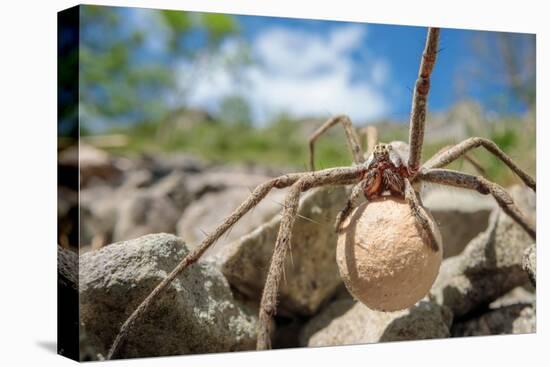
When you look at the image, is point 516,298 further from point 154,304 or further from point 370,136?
point 154,304

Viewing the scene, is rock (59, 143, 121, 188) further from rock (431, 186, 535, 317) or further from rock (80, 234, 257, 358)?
rock (431, 186, 535, 317)

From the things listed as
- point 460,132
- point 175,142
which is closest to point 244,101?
point 175,142

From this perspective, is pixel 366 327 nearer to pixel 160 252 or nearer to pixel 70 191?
pixel 160 252

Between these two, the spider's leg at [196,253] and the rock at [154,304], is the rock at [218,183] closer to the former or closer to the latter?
the rock at [154,304]

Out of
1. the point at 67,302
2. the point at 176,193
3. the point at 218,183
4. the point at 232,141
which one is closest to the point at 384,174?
the point at 67,302

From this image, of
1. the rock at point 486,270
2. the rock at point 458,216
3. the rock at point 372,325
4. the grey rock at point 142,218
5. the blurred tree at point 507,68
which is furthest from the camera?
the grey rock at point 142,218

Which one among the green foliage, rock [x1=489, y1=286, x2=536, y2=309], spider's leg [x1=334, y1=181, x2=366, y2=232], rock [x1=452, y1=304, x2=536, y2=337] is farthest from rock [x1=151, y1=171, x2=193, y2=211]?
the green foliage

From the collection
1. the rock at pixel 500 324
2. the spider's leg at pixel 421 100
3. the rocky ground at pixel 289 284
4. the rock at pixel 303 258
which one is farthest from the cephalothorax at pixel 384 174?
the rock at pixel 500 324
